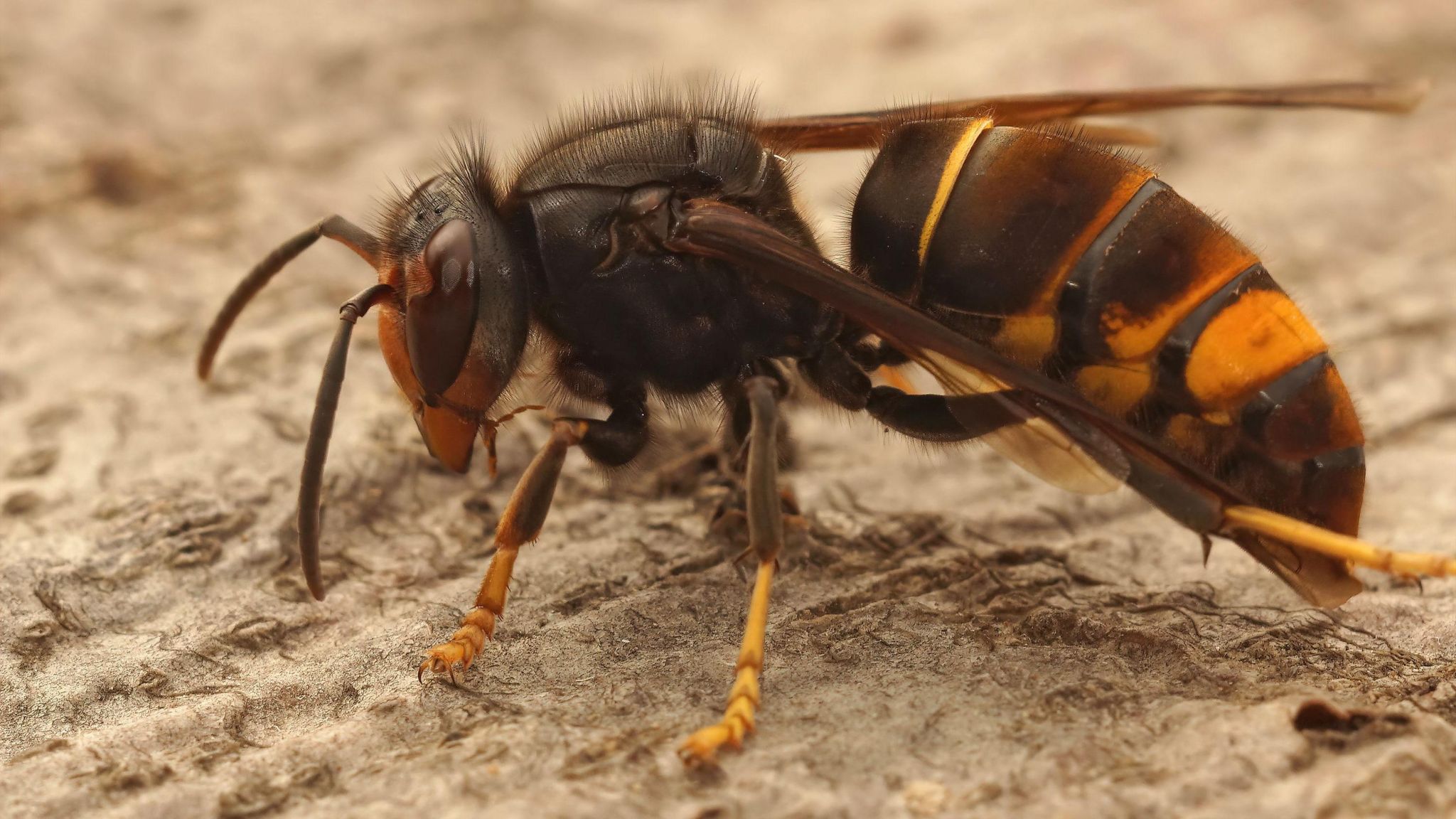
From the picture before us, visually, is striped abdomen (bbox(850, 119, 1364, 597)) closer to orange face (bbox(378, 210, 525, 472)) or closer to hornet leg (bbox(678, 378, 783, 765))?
hornet leg (bbox(678, 378, 783, 765))

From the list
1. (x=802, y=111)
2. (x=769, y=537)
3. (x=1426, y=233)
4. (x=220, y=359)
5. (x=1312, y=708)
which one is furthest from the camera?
(x=802, y=111)

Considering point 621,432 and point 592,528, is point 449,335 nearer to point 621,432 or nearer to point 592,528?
point 621,432

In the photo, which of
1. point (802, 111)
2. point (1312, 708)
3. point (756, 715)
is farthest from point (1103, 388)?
point (802, 111)

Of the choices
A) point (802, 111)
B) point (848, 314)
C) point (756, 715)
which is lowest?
point (756, 715)

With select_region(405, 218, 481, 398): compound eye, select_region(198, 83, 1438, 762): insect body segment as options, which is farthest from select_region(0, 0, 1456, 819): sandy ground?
select_region(405, 218, 481, 398): compound eye

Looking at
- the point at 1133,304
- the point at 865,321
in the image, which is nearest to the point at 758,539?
the point at 865,321

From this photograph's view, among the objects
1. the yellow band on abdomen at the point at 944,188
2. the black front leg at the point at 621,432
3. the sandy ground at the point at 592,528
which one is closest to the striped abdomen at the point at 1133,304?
the yellow band on abdomen at the point at 944,188

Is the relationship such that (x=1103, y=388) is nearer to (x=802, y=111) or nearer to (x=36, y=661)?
(x=36, y=661)
